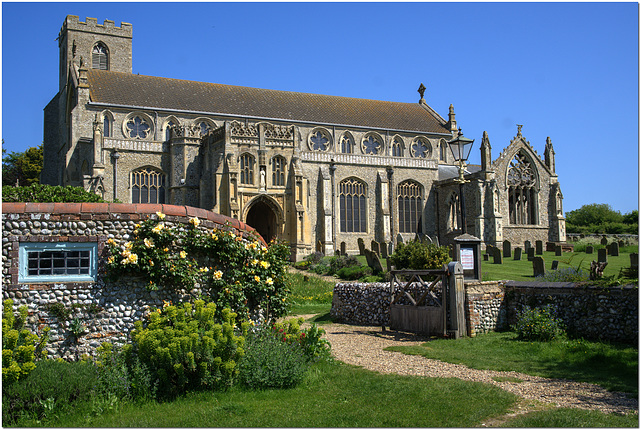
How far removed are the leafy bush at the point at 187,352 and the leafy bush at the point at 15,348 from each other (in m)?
1.30

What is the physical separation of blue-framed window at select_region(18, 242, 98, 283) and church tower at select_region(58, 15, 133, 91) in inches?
1503

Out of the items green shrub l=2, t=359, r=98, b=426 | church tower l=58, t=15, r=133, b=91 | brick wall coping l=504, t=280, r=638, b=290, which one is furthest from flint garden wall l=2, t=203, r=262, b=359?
church tower l=58, t=15, r=133, b=91

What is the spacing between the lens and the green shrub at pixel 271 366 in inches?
332

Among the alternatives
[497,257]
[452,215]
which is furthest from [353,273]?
[452,215]

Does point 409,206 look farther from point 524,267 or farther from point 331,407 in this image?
point 331,407

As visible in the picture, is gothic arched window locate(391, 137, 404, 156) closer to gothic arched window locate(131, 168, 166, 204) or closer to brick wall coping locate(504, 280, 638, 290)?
gothic arched window locate(131, 168, 166, 204)

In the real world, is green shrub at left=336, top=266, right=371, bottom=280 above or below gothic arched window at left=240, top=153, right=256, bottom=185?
below

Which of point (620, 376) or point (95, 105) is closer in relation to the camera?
point (620, 376)

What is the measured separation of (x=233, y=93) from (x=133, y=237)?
109ft

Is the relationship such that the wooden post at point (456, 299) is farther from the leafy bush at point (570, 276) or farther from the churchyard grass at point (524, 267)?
the churchyard grass at point (524, 267)

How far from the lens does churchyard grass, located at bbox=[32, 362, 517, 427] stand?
6.87m

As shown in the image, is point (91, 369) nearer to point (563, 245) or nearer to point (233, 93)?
point (563, 245)

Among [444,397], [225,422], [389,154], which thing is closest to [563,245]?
[389,154]

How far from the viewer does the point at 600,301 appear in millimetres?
11141
